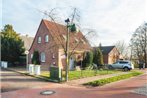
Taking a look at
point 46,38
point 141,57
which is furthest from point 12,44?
point 141,57

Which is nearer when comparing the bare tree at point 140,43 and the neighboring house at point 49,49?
the neighboring house at point 49,49

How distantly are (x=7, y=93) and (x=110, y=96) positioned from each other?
5.93 metres

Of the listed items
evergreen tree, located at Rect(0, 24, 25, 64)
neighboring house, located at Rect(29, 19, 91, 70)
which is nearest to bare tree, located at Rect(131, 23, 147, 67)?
neighboring house, located at Rect(29, 19, 91, 70)

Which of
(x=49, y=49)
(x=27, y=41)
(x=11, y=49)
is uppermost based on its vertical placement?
(x=27, y=41)

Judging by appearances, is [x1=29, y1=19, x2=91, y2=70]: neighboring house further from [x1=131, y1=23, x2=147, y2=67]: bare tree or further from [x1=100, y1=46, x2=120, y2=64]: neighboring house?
[x1=131, y1=23, x2=147, y2=67]: bare tree

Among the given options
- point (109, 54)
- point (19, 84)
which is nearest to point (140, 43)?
point (109, 54)

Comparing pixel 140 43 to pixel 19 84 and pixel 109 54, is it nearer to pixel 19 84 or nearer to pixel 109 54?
pixel 109 54

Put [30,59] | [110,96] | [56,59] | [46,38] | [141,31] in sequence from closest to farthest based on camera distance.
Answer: [110,96] → [56,59] → [46,38] → [30,59] → [141,31]

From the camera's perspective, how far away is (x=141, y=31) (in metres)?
48.2

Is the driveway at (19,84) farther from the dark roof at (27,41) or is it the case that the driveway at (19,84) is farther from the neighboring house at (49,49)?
the dark roof at (27,41)

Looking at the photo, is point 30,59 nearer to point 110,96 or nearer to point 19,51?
point 19,51

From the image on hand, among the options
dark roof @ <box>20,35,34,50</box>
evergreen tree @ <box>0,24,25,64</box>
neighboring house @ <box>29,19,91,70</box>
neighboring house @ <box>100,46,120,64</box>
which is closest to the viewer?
neighboring house @ <box>29,19,91,70</box>

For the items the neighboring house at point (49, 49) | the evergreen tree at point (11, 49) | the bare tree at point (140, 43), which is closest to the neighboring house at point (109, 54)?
the bare tree at point (140, 43)

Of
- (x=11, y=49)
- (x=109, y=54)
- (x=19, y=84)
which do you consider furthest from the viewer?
(x=109, y=54)
